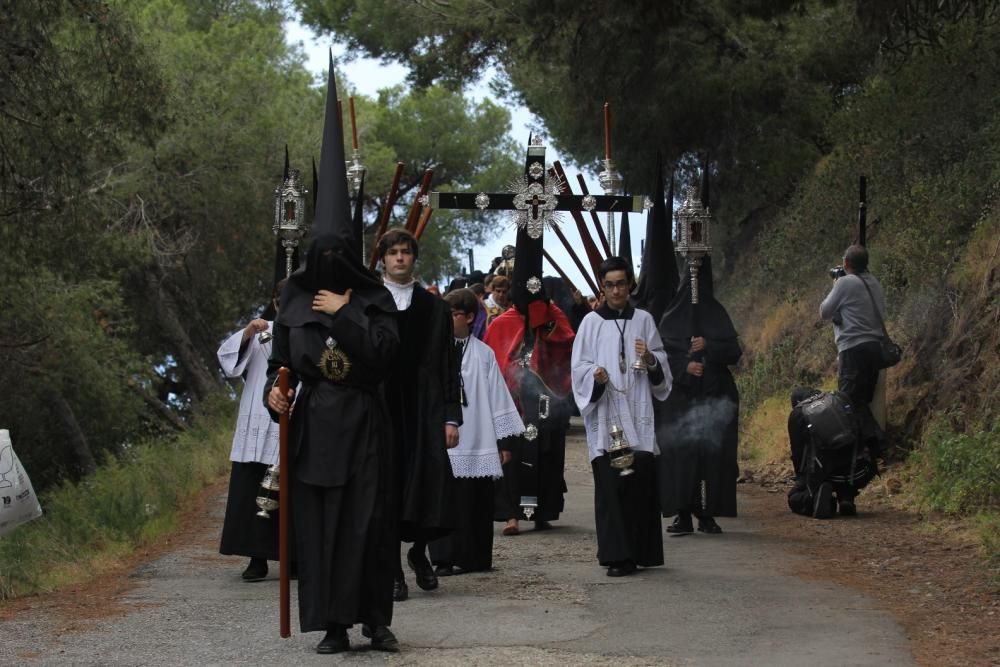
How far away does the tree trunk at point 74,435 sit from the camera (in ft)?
84.8

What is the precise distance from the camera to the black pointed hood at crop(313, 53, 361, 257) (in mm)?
8227

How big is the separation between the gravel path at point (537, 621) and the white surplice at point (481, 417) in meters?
0.73

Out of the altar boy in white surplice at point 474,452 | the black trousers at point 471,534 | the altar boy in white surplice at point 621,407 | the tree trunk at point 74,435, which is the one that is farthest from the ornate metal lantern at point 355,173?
the tree trunk at point 74,435

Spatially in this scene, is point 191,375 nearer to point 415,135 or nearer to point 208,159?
point 208,159

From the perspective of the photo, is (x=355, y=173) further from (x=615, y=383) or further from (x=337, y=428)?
(x=337, y=428)

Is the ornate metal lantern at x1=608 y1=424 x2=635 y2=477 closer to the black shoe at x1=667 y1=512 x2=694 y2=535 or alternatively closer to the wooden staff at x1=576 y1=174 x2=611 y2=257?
the black shoe at x1=667 y1=512 x2=694 y2=535

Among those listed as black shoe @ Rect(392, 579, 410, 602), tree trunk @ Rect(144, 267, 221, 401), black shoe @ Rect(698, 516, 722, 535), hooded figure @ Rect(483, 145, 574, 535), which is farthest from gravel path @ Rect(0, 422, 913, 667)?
tree trunk @ Rect(144, 267, 221, 401)

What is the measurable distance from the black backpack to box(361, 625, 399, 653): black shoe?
6.45 meters

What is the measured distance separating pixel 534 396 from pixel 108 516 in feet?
14.1

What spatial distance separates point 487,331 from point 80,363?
12.2 meters

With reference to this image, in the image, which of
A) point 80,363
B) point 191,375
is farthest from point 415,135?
point 80,363

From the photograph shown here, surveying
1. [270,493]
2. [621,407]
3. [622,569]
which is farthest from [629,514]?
[270,493]

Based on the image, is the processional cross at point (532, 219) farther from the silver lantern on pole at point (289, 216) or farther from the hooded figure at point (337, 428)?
the hooded figure at point (337, 428)

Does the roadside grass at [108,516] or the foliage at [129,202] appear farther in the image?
the foliage at [129,202]
